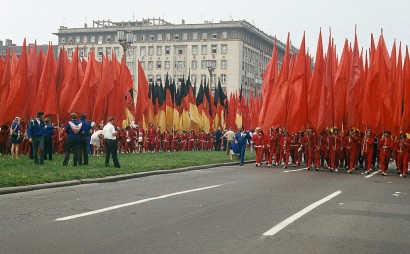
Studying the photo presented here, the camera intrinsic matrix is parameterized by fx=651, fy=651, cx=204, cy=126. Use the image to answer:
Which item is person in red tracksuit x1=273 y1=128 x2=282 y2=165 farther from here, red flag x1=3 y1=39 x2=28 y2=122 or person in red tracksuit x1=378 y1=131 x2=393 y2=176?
red flag x1=3 y1=39 x2=28 y2=122

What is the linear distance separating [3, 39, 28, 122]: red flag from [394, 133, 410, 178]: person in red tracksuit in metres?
16.5

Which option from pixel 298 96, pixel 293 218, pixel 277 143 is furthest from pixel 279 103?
pixel 293 218

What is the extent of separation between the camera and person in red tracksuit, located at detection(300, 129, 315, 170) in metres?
28.5

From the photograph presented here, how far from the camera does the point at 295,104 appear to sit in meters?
29.2

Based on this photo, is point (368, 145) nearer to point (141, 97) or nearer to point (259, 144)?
point (259, 144)

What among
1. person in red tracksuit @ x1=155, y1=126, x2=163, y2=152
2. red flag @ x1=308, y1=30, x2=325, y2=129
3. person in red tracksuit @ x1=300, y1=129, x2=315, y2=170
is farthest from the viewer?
person in red tracksuit @ x1=155, y1=126, x2=163, y2=152

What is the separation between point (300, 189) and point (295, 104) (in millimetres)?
12539

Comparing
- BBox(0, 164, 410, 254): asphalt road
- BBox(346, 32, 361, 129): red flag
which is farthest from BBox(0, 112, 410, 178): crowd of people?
BBox(0, 164, 410, 254): asphalt road

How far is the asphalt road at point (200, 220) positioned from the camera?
326 inches

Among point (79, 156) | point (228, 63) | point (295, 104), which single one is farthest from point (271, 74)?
point (228, 63)

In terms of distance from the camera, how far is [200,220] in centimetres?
1049

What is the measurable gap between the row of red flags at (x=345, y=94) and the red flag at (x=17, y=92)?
1124cm

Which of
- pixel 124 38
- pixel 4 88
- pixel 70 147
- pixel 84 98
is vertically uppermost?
pixel 124 38

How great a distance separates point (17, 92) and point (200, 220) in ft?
69.0
